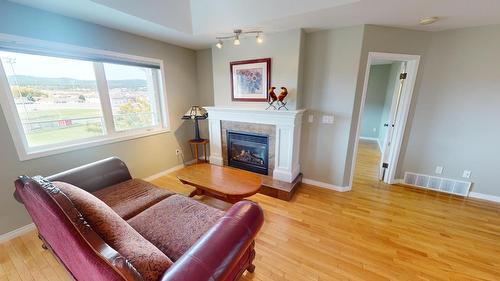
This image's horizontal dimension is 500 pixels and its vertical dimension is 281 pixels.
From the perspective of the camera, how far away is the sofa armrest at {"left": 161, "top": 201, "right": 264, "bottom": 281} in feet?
2.88

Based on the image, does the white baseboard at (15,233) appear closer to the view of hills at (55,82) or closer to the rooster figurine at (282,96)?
the view of hills at (55,82)

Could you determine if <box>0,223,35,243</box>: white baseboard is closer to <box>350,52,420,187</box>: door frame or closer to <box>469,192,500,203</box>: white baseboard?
<box>350,52,420,187</box>: door frame

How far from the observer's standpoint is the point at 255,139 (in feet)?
10.2

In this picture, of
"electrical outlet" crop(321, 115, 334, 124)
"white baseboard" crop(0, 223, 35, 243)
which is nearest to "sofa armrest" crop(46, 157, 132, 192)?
"white baseboard" crop(0, 223, 35, 243)

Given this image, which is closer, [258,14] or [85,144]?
[258,14]

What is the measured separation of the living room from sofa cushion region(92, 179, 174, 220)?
2 cm

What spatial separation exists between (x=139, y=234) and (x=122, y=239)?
23cm

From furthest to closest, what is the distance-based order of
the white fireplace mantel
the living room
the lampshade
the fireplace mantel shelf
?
the lampshade → the white fireplace mantel → the fireplace mantel shelf → the living room

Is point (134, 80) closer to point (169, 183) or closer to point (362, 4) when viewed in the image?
point (169, 183)

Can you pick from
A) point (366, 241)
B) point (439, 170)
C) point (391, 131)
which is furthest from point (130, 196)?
point (439, 170)

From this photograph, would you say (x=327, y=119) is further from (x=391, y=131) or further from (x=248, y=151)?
(x=248, y=151)

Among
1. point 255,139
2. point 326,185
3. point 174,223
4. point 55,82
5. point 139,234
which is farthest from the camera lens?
point 255,139

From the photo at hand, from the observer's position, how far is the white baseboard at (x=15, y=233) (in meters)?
1.91

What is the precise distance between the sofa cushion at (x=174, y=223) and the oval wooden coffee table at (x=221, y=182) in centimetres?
39
